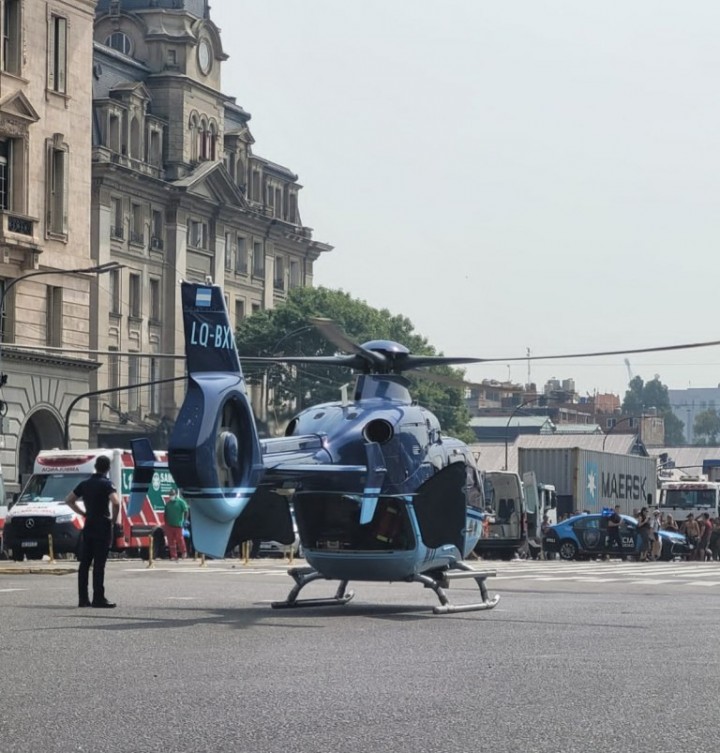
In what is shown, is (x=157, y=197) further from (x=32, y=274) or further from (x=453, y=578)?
(x=453, y=578)

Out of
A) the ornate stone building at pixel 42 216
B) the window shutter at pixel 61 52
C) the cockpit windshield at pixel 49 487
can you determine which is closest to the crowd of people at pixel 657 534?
the ornate stone building at pixel 42 216

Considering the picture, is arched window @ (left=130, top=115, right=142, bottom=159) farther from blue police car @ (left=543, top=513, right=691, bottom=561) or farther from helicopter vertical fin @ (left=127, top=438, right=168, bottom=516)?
helicopter vertical fin @ (left=127, top=438, right=168, bottom=516)

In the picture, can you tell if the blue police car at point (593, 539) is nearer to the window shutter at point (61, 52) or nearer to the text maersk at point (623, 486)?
the text maersk at point (623, 486)

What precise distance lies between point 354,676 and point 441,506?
755 cm

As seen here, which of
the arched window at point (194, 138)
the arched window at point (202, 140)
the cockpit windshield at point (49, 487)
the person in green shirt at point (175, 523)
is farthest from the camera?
the arched window at point (202, 140)

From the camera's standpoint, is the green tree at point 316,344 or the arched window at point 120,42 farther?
the arched window at point 120,42

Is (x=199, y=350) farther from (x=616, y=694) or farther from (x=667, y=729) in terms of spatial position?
(x=667, y=729)

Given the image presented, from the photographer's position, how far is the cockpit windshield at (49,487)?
39.9 metres

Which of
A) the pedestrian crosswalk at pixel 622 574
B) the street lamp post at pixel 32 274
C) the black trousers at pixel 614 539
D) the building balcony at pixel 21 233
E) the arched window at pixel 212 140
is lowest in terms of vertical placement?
the pedestrian crosswalk at pixel 622 574

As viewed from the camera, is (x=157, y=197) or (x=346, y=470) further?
(x=157, y=197)

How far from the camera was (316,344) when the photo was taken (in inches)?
3162

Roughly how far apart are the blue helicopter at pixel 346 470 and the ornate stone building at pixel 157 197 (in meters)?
55.6

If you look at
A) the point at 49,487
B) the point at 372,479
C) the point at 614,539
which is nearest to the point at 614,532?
the point at 614,539

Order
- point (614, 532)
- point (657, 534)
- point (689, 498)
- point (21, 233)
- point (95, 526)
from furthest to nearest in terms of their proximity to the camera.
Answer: point (689, 498), point (21, 233), point (614, 532), point (657, 534), point (95, 526)
